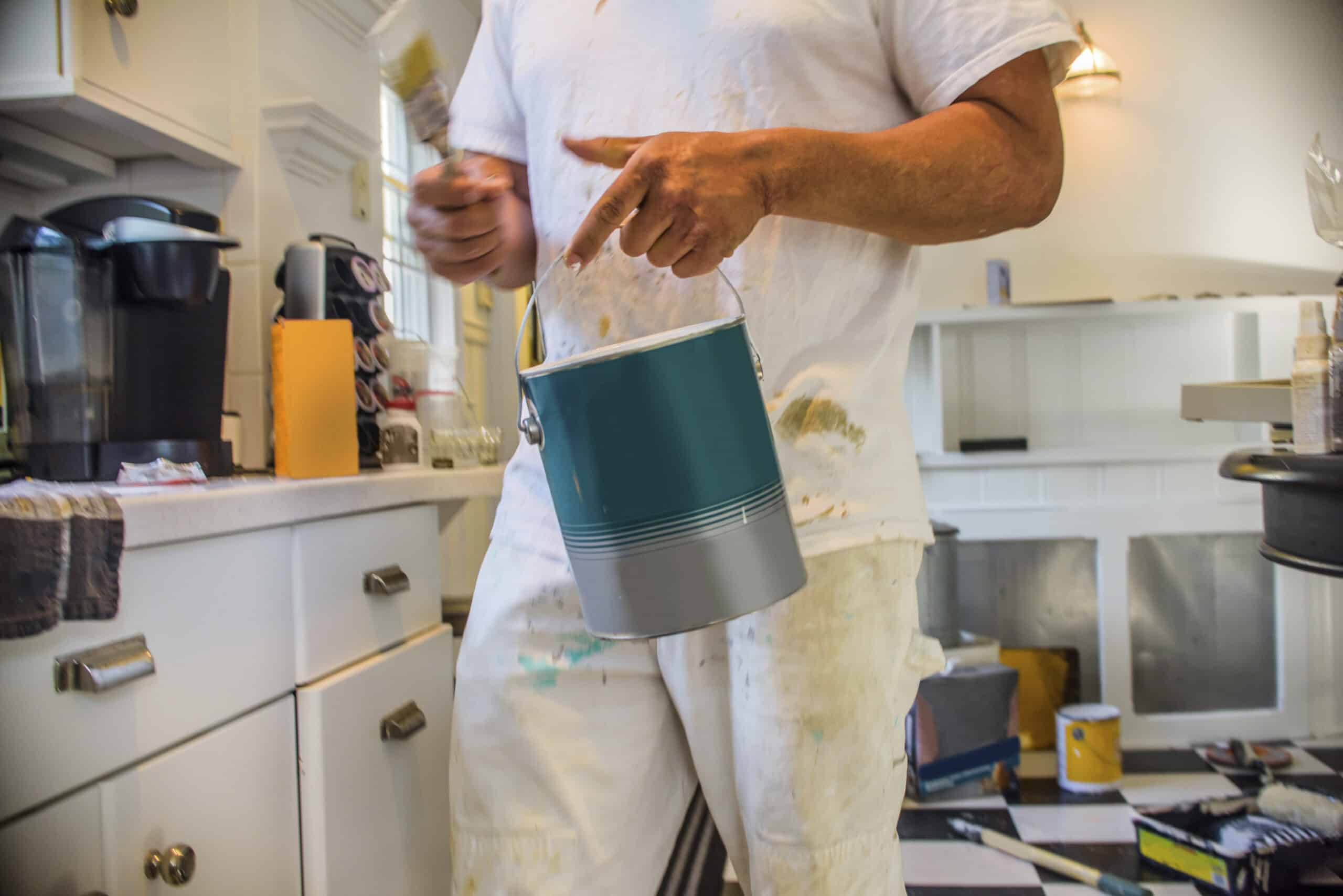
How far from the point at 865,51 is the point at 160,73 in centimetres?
116

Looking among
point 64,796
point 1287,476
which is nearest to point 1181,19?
point 1287,476

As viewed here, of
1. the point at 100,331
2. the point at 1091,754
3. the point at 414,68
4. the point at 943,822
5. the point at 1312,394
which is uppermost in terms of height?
the point at 414,68

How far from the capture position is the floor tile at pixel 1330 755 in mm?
2520

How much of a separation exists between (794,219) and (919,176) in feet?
0.30

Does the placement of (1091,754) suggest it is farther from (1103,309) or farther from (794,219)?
(794,219)

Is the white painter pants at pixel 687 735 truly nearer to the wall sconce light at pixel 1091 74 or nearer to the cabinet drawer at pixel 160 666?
the cabinet drawer at pixel 160 666

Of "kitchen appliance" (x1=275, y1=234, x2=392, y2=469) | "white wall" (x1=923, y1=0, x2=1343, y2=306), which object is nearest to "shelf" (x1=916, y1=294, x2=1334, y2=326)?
"white wall" (x1=923, y1=0, x2=1343, y2=306)

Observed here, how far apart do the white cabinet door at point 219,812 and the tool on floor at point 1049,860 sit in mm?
1547

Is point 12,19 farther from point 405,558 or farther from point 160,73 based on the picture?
point 405,558

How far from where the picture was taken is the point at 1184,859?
73.6 inches

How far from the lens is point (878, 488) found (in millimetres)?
683

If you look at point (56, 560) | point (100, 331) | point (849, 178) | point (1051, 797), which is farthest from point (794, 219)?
point (1051, 797)

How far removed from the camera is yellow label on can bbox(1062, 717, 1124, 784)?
2406 millimetres

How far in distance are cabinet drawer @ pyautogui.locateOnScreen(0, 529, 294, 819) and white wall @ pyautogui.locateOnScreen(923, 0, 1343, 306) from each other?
100 inches
